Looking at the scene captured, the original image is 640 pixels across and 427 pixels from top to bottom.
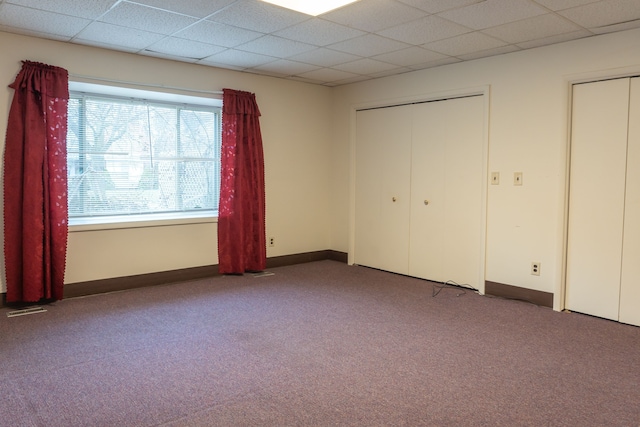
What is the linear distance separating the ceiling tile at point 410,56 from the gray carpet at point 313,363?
2249mm

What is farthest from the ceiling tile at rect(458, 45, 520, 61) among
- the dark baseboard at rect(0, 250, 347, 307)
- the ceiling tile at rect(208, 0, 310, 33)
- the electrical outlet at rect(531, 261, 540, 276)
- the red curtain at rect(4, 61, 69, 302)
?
the red curtain at rect(4, 61, 69, 302)

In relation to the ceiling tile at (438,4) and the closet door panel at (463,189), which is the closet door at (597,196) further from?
the ceiling tile at (438,4)

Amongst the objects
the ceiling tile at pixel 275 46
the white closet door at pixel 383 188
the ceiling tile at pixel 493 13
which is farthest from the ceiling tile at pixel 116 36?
the white closet door at pixel 383 188

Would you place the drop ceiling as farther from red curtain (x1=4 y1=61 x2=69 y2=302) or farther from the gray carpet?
the gray carpet

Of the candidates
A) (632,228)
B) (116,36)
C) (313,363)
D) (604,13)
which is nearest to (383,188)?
(632,228)

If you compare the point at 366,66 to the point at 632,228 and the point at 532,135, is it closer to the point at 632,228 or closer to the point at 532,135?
the point at 532,135

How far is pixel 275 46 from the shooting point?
4.24m

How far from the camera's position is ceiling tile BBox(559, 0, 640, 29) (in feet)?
10.3

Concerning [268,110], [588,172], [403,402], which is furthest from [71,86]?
[588,172]

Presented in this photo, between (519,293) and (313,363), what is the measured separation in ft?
7.63

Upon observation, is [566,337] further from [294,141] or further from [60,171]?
[60,171]

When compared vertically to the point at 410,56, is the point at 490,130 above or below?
below

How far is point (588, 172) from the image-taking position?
3.94 meters

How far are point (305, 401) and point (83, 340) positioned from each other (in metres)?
1.76
